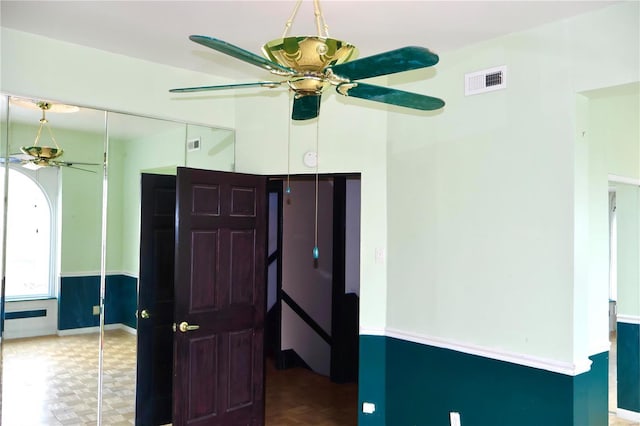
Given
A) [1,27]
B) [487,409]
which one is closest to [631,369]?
[487,409]

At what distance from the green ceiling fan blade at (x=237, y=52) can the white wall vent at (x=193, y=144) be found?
248cm

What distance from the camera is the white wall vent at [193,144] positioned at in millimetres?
4059

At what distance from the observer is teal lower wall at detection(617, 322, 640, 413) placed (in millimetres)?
4145

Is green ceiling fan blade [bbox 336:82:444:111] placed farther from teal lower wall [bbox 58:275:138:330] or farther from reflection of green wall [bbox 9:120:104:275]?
teal lower wall [bbox 58:275:138:330]

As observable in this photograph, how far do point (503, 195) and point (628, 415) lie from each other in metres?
2.56

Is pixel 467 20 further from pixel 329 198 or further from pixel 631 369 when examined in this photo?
pixel 631 369

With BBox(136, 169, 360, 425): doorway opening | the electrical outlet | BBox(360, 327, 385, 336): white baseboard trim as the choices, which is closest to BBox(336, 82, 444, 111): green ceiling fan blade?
BBox(136, 169, 360, 425): doorway opening

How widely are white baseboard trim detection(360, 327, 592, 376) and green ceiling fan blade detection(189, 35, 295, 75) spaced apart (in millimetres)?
2220

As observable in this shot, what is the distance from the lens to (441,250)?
3373 mm

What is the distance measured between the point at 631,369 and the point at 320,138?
3.28 metres

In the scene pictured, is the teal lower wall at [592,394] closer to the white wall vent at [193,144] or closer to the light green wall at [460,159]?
the light green wall at [460,159]

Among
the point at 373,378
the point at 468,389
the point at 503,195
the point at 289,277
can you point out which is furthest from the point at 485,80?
the point at 289,277

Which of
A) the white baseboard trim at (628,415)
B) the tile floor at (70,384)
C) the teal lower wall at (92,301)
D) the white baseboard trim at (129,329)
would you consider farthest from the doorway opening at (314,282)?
the white baseboard trim at (628,415)

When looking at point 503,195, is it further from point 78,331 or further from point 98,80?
point 78,331
